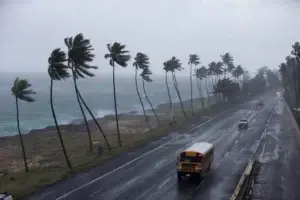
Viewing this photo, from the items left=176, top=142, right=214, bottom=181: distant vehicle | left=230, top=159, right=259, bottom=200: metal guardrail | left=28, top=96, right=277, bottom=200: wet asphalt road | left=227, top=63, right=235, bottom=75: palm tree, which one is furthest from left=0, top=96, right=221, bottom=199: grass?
left=227, top=63, right=235, bottom=75: palm tree

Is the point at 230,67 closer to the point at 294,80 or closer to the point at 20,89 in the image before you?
the point at 294,80

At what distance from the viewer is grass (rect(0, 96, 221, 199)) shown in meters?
32.9

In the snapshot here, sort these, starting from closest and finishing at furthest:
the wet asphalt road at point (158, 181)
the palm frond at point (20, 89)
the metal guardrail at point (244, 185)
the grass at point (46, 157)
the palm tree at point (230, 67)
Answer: the metal guardrail at point (244, 185)
the wet asphalt road at point (158, 181)
the grass at point (46, 157)
the palm frond at point (20, 89)
the palm tree at point (230, 67)

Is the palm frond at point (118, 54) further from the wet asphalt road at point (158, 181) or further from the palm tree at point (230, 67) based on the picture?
the palm tree at point (230, 67)

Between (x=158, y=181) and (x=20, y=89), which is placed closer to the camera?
(x=158, y=181)

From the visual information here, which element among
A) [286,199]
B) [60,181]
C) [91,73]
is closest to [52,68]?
[91,73]

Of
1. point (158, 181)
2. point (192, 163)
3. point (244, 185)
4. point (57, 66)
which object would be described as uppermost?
point (57, 66)

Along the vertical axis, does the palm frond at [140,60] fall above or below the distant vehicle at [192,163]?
above

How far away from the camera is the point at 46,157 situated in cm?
5322

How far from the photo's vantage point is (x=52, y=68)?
127ft

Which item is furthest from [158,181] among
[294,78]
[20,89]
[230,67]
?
[230,67]

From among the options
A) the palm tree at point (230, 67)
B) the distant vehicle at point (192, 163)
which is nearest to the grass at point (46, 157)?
the distant vehicle at point (192, 163)

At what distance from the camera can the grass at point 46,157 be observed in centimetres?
3291

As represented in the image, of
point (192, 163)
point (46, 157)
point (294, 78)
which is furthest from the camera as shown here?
point (294, 78)
